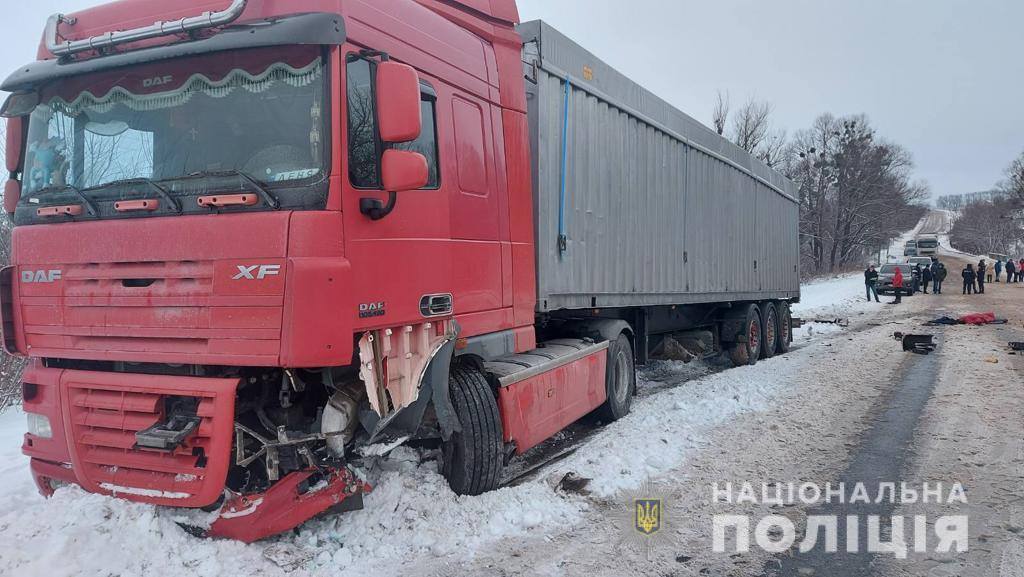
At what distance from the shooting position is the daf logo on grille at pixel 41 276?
3.79 meters

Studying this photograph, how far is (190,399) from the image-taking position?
3.52 meters

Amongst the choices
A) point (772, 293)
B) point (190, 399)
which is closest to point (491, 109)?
point (190, 399)

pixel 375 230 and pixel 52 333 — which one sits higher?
pixel 375 230

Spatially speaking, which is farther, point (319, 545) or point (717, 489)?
point (717, 489)

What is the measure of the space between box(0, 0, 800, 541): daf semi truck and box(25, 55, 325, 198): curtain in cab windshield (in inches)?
0.5

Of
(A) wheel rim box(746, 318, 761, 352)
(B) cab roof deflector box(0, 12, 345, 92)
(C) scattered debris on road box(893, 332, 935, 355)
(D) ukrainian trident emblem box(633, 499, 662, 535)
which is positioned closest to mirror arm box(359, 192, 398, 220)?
(B) cab roof deflector box(0, 12, 345, 92)

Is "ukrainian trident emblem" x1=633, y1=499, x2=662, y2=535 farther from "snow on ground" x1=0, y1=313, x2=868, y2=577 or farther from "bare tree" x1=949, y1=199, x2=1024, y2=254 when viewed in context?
"bare tree" x1=949, y1=199, x2=1024, y2=254

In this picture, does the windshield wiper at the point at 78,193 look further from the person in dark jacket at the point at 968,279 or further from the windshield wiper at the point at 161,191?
the person in dark jacket at the point at 968,279

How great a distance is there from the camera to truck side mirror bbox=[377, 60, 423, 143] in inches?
139

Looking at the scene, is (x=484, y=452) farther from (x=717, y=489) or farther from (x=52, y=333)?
(x=52, y=333)

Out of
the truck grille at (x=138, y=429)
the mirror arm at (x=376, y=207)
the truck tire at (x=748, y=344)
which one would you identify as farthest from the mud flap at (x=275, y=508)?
the truck tire at (x=748, y=344)

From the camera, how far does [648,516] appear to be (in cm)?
437

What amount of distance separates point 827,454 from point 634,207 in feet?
11.2

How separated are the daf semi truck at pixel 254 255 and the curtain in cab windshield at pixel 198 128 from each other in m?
0.01
